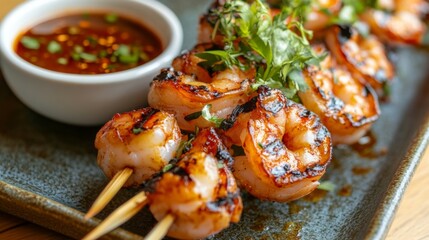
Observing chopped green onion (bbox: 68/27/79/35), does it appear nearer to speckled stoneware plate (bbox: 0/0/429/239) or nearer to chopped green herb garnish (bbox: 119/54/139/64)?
chopped green herb garnish (bbox: 119/54/139/64)

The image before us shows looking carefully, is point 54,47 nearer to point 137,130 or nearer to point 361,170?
point 137,130

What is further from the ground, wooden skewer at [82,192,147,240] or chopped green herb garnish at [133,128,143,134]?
chopped green herb garnish at [133,128,143,134]

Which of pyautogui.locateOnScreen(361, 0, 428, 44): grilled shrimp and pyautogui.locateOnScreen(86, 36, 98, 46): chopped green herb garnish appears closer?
pyautogui.locateOnScreen(86, 36, 98, 46): chopped green herb garnish

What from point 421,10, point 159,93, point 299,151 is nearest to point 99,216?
point 159,93

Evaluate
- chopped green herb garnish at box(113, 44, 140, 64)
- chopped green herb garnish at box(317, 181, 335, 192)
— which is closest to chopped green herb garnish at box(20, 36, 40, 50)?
chopped green herb garnish at box(113, 44, 140, 64)

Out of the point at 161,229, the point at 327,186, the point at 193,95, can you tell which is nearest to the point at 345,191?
the point at 327,186

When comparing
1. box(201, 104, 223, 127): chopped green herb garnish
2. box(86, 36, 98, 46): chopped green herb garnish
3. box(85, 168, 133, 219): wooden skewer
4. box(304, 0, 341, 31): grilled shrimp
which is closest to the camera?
box(85, 168, 133, 219): wooden skewer

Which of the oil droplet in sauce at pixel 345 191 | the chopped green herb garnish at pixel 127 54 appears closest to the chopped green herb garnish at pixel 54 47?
the chopped green herb garnish at pixel 127 54

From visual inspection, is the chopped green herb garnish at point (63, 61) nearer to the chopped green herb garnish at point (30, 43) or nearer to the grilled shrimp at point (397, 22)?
the chopped green herb garnish at point (30, 43)
